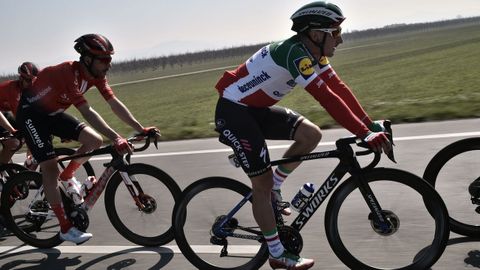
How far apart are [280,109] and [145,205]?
1695 millimetres

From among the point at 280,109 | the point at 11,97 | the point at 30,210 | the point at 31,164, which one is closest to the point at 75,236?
the point at 30,210

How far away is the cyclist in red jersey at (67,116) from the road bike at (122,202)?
0.12 metres

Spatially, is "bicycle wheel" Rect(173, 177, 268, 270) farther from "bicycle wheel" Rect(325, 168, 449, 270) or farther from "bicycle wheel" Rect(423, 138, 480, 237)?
"bicycle wheel" Rect(423, 138, 480, 237)

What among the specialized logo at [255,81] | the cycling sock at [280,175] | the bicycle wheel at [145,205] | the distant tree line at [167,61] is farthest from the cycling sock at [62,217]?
the distant tree line at [167,61]

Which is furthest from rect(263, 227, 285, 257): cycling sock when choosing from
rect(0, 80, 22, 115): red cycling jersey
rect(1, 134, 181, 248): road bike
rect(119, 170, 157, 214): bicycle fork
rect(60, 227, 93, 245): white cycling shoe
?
rect(0, 80, 22, 115): red cycling jersey

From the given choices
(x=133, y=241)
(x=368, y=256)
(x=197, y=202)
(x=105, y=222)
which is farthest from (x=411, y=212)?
(x=105, y=222)

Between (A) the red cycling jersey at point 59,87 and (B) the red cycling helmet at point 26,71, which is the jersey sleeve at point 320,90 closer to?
(A) the red cycling jersey at point 59,87

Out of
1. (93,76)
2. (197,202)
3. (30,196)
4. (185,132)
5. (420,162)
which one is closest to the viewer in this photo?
(197,202)

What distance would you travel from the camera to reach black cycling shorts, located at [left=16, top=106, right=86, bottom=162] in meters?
4.77

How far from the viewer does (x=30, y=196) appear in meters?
5.31

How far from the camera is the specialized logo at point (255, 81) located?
364 centimetres

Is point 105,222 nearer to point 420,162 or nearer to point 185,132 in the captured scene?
point 420,162

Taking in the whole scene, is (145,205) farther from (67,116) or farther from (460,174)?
(460,174)

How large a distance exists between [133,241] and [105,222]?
88cm
